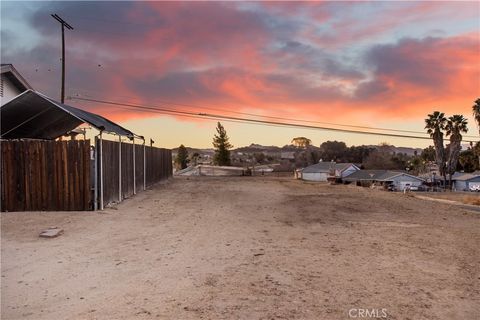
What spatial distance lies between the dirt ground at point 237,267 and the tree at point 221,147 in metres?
66.6

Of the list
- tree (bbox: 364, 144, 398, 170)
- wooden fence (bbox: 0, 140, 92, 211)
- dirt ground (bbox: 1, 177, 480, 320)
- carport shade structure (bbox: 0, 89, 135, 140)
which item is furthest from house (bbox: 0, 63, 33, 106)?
tree (bbox: 364, 144, 398, 170)

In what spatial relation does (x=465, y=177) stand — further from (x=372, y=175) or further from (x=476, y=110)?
(x=476, y=110)

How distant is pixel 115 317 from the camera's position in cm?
454

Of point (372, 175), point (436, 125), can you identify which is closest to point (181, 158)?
point (372, 175)

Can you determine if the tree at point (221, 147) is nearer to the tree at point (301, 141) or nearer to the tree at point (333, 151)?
the tree at point (333, 151)

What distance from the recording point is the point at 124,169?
1577 centimetres

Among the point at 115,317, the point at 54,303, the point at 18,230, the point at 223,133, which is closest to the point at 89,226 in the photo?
the point at 18,230

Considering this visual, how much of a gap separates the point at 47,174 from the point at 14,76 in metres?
8.63

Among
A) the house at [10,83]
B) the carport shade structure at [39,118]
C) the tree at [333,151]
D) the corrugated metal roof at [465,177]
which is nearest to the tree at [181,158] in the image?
the tree at [333,151]

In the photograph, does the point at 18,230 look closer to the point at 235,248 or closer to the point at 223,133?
the point at 235,248

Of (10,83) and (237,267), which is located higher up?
(10,83)

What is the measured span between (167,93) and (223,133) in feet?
146

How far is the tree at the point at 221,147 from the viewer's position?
257 ft

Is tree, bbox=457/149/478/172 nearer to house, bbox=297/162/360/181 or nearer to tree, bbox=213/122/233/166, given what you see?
house, bbox=297/162/360/181
